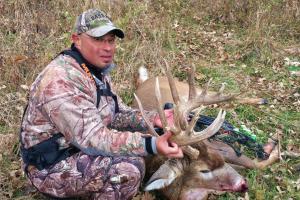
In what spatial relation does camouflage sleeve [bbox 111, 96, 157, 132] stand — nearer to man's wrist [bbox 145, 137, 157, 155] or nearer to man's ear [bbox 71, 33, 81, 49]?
man's ear [bbox 71, 33, 81, 49]

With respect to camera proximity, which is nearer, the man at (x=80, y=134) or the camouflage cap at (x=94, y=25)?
the man at (x=80, y=134)

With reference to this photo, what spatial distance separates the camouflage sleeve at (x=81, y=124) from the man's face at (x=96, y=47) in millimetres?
417

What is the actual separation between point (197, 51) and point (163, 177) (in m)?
4.22

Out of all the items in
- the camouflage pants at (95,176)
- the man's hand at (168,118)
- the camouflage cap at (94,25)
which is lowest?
the camouflage pants at (95,176)

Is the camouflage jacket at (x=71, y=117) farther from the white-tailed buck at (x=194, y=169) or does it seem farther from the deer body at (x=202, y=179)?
the deer body at (x=202, y=179)

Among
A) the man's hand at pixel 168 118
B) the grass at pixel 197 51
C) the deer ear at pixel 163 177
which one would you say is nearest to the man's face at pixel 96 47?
the man's hand at pixel 168 118

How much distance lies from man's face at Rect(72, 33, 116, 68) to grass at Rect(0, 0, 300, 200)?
1449 mm

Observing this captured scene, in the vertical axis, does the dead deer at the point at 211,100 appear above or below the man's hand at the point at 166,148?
below

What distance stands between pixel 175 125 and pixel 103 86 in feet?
2.59

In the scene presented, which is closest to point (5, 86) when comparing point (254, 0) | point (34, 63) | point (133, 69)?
point (34, 63)

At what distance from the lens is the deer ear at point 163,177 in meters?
4.19

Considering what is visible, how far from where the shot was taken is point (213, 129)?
12.5 feet

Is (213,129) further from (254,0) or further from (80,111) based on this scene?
(254,0)

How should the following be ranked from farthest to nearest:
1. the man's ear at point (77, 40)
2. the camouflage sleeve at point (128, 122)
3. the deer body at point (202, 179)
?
the camouflage sleeve at point (128, 122), the deer body at point (202, 179), the man's ear at point (77, 40)
